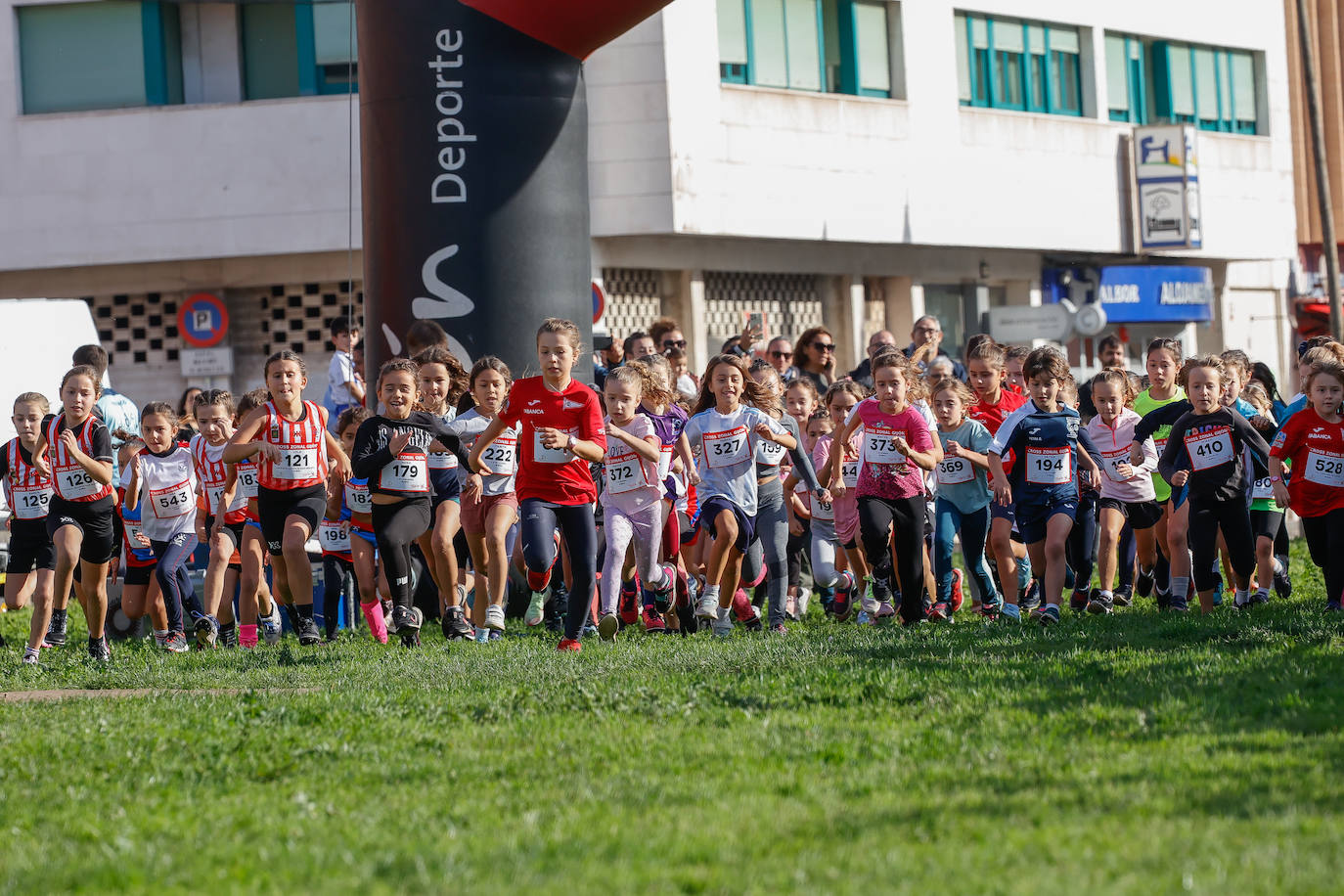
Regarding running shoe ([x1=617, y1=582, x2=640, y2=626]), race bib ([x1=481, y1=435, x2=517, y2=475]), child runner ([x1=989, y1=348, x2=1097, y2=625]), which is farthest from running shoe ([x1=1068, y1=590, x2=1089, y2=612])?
race bib ([x1=481, y1=435, x2=517, y2=475])

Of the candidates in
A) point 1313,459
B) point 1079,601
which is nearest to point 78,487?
point 1079,601

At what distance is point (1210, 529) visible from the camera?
12.0m

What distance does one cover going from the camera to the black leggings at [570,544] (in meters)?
11.2

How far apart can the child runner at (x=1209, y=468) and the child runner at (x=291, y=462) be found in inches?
209

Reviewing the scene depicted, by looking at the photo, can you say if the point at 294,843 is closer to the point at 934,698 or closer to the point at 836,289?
the point at 934,698

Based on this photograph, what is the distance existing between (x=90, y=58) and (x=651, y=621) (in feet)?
59.1

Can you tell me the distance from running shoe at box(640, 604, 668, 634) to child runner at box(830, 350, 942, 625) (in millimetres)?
1523

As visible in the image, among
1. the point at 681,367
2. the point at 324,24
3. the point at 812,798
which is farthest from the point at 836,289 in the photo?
the point at 812,798

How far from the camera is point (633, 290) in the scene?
2858 centimetres

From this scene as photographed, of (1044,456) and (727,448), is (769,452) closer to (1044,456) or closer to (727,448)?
(727,448)

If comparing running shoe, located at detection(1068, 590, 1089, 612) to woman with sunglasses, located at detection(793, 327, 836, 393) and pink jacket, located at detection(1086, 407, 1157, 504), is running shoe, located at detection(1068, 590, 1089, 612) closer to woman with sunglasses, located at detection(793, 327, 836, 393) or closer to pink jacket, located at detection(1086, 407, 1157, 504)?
pink jacket, located at detection(1086, 407, 1157, 504)

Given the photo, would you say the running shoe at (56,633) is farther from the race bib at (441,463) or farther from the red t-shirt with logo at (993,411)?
the red t-shirt with logo at (993,411)

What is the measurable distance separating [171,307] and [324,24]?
477cm

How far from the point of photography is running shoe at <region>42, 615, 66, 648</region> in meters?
13.0
